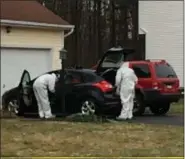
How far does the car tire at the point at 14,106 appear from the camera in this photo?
55.7ft

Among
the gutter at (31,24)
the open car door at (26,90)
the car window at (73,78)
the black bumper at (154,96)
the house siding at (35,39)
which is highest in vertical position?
the gutter at (31,24)

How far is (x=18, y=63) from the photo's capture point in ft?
63.5

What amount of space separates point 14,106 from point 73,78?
2.04 metres

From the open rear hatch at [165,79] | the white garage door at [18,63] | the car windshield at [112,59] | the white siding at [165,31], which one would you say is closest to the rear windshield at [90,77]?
the open rear hatch at [165,79]

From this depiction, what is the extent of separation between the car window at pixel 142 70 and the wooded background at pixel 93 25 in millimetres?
25328

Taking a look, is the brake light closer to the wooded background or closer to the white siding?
the white siding

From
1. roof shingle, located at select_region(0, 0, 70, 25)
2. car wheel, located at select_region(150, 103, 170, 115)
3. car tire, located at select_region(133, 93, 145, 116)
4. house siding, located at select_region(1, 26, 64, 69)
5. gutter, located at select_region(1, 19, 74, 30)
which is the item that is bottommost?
car wheel, located at select_region(150, 103, 170, 115)

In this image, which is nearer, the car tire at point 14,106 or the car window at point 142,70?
the car tire at point 14,106

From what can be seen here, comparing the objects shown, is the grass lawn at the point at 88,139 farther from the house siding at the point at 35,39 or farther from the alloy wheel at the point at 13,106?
the house siding at the point at 35,39

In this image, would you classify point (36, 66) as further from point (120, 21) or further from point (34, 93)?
point (120, 21)

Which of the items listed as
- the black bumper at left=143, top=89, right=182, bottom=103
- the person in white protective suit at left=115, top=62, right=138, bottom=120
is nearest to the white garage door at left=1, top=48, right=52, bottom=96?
the black bumper at left=143, top=89, right=182, bottom=103

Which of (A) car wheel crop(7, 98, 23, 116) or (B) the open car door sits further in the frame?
(A) car wheel crop(7, 98, 23, 116)

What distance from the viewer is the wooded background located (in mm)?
45875

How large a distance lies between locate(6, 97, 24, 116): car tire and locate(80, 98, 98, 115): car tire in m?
2.07
